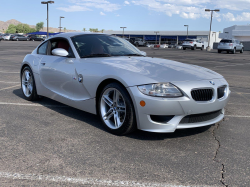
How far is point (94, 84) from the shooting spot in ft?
13.5

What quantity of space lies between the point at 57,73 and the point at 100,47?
852 mm

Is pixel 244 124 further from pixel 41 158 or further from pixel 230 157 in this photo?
pixel 41 158

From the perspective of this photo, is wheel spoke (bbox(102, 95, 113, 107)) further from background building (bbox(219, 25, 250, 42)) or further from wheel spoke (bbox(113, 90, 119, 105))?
background building (bbox(219, 25, 250, 42))

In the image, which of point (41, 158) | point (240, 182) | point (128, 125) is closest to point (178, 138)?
point (128, 125)

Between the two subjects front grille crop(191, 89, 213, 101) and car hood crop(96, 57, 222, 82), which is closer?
front grille crop(191, 89, 213, 101)

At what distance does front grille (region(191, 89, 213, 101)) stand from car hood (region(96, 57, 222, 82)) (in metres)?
0.21

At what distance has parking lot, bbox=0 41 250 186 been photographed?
272 cm

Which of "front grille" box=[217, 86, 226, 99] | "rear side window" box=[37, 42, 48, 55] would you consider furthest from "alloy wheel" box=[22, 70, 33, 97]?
"front grille" box=[217, 86, 226, 99]

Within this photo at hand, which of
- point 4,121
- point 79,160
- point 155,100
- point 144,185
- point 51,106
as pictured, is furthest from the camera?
point 51,106

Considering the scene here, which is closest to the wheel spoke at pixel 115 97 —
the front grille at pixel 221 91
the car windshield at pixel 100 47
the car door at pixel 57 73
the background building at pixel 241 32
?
the car door at pixel 57 73

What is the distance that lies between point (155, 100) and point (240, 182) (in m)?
1.29

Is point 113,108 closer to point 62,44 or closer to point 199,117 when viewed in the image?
point 199,117

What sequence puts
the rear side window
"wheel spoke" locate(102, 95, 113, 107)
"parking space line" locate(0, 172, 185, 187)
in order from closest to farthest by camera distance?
"parking space line" locate(0, 172, 185, 187) < "wheel spoke" locate(102, 95, 113, 107) < the rear side window

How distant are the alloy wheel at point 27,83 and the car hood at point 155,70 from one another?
84.6 inches
